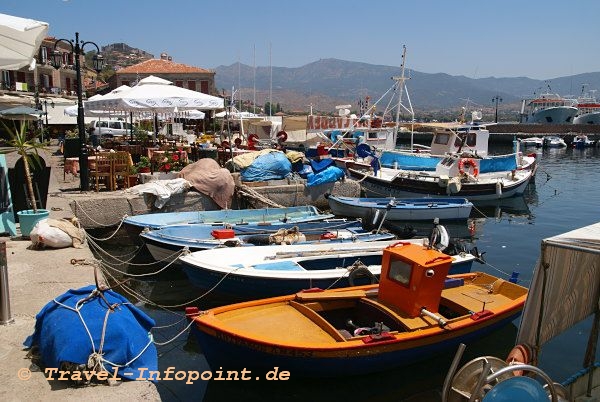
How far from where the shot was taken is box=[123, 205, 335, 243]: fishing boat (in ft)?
41.4

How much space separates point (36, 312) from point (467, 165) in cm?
1927

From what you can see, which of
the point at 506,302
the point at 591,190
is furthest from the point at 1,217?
the point at 591,190

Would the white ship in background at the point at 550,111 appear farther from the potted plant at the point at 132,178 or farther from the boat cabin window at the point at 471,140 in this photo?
the potted plant at the point at 132,178

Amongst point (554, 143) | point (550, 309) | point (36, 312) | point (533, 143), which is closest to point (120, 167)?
point (36, 312)

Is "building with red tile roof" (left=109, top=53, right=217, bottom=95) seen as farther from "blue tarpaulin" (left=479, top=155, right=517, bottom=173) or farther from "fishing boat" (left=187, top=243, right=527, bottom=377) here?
"fishing boat" (left=187, top=243, right=527, bottom=377)

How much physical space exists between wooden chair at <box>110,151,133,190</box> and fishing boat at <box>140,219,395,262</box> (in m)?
3.98

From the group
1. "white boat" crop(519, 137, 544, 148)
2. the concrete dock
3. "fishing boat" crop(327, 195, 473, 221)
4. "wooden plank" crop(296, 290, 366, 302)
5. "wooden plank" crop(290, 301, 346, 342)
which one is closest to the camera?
the concrete dock

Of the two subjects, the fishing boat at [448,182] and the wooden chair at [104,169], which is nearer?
the wooden chair at [104,169]

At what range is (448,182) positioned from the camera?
20234 mm

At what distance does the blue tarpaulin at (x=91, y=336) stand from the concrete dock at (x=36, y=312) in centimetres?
20

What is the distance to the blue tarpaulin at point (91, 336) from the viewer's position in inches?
193

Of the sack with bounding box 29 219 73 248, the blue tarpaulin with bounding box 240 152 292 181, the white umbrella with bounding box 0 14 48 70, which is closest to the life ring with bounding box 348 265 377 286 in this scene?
the sack with bounding box 29 219 73 248

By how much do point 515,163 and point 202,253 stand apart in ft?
63.9

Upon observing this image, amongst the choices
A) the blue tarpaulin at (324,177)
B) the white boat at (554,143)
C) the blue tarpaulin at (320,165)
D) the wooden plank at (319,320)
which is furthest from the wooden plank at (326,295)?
the white boat at (554,143)
